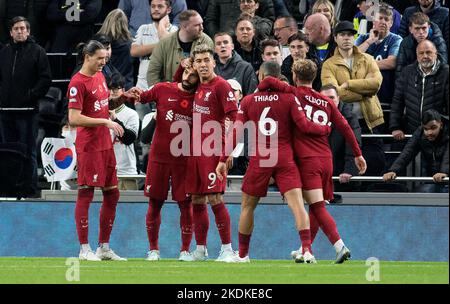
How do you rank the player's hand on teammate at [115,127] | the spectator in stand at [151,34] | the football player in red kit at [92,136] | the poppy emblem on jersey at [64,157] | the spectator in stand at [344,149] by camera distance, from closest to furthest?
the player's hand on teammate at [115,127], the football player in red kit at [92,136], the spectator in stand at [344,149], the poppy emblem on jersey at [64,157], the spectator in stand at [151,34]

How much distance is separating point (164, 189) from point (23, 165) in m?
3.60

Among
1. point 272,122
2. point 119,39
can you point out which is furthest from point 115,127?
point 119,39

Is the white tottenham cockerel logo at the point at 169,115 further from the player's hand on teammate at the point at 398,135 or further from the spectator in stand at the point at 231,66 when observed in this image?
the player's hand on teammate at the point at 398,135

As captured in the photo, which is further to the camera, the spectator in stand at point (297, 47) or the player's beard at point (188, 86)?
the spectator in stand at point (297, 47)

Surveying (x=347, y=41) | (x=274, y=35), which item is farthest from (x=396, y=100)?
(x=274, y=35)

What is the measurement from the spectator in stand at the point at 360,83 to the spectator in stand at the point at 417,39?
0.53m

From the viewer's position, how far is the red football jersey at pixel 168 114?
15.1m

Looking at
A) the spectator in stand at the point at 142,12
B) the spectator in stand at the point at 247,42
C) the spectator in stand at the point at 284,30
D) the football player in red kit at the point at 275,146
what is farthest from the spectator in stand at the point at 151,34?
the football player in red kit at the point at 275,146

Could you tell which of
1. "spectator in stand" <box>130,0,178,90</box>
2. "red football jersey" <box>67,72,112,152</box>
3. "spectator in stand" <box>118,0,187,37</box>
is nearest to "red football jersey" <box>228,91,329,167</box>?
"red football jersey" <box>67,72,112,152</box>

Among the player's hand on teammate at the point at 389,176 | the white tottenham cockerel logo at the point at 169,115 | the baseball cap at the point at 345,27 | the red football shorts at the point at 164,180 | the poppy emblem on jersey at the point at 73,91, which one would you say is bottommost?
the player's hand on teammate at the point at 389,176

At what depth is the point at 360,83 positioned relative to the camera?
17.1 m

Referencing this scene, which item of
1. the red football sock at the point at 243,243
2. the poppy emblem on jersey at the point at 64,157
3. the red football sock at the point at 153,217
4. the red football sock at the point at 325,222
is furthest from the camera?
the poppy emblem on jersey at the point at 64,157

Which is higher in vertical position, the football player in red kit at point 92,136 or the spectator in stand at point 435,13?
the spectator in stand at point 435,13

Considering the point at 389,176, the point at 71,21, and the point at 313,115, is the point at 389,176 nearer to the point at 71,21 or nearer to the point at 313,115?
the point at 313,115
